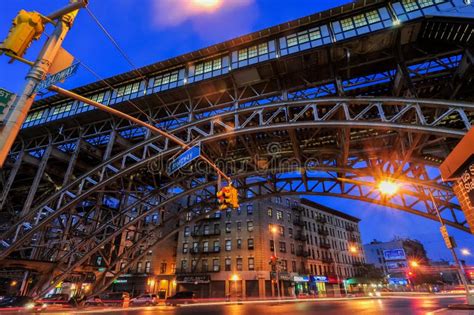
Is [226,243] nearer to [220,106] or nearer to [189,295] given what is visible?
[189,295]

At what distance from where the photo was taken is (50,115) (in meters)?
24.7

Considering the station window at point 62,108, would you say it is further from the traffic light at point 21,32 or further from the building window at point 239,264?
the building window at point 239,264

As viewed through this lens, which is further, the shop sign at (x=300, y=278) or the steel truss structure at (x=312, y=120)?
the shop sign at (x=300, y=278)

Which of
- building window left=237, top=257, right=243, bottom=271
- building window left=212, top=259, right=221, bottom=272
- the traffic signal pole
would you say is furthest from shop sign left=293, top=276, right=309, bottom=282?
the traffic signal pole

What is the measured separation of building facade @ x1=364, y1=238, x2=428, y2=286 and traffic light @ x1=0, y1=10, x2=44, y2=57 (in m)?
87.9

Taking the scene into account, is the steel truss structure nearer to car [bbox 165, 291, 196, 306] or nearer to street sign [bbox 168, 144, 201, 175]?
street sign [bbox 168, 144, 201, 175]

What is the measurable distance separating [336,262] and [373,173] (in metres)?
44.4

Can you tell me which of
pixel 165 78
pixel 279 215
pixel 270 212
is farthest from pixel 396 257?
pixel 165 78

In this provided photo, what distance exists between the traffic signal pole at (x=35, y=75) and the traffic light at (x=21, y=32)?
489 millimetres

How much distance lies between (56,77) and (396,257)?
9467 cm

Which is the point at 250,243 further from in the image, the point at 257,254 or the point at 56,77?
the point at 56,77

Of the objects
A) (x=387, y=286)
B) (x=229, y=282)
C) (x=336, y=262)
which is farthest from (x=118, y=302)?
(x=387, y=286)

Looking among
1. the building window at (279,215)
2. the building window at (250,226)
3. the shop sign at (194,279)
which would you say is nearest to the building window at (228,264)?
the shop sign at (194,279)

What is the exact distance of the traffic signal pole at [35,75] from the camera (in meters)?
4.74
